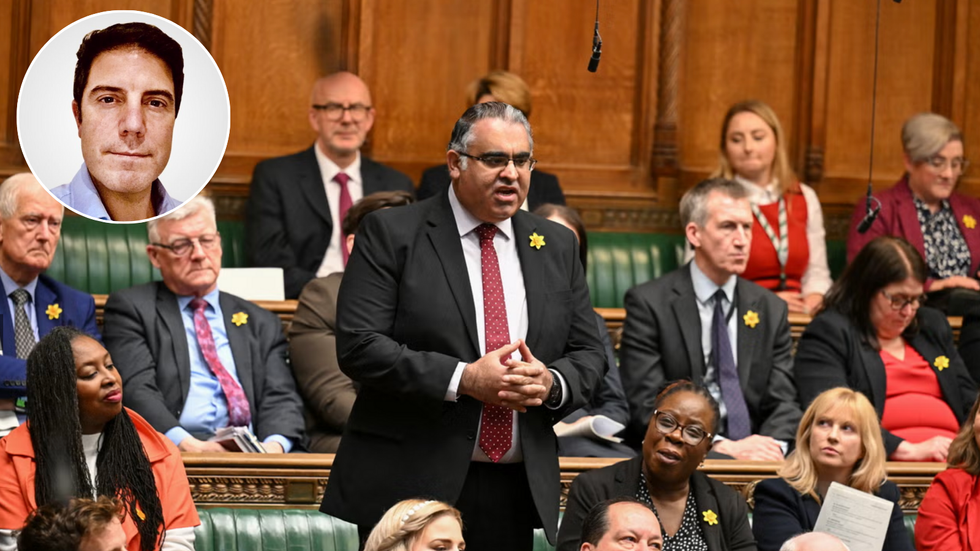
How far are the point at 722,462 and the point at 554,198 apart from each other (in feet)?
5.93

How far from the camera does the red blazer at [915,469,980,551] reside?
4242mm

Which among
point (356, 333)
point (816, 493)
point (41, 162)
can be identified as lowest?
point (816, 493)

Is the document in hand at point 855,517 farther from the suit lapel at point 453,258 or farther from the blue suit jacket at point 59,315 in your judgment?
the blue suit jacket at point 59,315

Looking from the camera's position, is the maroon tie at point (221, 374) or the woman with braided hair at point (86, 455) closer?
the woman with braided hair at point (86, 455)

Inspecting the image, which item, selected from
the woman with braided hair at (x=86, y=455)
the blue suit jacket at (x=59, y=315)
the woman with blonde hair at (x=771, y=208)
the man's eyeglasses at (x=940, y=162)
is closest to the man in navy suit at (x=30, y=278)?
the blue suit jacket at (x=59, y=315)

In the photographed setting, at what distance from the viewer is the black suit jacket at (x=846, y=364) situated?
198 inches

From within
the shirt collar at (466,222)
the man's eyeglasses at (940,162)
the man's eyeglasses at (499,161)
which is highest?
the man's eyeglasses at (940,162)

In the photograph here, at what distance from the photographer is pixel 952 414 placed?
513cm

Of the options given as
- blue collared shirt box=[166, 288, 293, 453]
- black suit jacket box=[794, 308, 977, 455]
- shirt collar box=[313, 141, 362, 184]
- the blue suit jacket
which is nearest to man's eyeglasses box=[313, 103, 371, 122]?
shirt collar box=[313, 141, 362, 184]

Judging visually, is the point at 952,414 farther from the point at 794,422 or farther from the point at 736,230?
the point at 736,230

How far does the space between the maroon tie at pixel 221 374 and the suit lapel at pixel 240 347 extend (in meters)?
0.02

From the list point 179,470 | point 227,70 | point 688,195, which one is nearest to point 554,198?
point 688,195

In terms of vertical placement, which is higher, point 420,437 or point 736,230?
point 736,230

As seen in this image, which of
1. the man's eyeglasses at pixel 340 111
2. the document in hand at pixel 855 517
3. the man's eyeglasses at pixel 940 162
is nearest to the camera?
the document in hand at pixel 855 517
